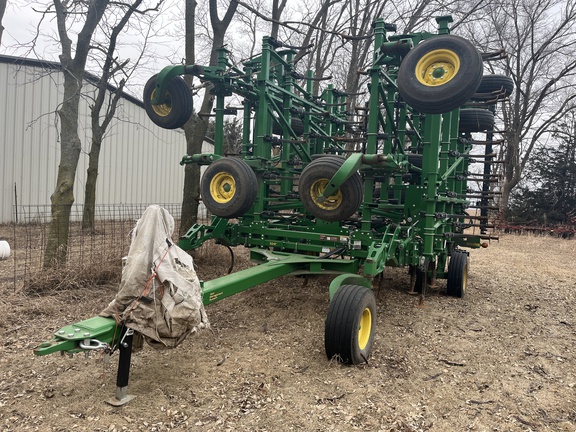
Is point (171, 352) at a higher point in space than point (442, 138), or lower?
lower

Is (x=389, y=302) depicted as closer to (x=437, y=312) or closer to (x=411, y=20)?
Result: (x=437, y=312)

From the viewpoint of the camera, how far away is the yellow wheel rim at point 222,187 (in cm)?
619

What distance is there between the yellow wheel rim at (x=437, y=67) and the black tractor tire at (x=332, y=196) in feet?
4.23

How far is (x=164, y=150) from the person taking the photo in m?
19.9

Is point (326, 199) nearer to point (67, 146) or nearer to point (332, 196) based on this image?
point (332, 196)

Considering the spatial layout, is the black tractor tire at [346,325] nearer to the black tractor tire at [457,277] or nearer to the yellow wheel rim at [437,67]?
the yellow wheel rim at [437,67]

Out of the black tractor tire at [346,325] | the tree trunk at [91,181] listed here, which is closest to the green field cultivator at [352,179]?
the black tractor tire at [346,325]

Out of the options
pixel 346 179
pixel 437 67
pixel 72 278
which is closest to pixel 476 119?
pixel 437 67

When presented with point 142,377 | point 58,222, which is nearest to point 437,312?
point 142,377

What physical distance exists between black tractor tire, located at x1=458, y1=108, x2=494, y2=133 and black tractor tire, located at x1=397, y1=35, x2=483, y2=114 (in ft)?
9.22

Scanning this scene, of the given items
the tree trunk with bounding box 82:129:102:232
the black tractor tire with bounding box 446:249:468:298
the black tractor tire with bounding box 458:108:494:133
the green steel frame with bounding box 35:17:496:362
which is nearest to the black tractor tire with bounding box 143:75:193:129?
the green steel frame with bounding box 35:17:496:362

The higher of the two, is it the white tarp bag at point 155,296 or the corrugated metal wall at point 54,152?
the corrugated metal wall at point 54,152

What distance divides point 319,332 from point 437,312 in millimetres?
2203

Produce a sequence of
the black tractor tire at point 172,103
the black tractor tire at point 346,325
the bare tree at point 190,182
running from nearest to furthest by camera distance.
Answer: the black tractor tire at point 346,325 < the black tractor tire at point 172,103 < the bare tree at point 190,182
